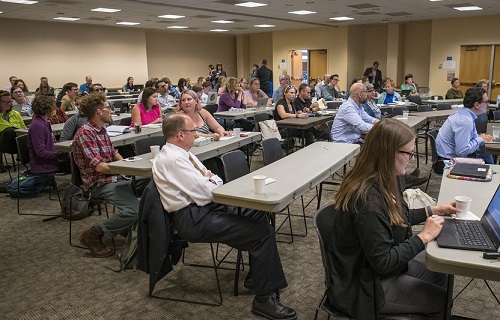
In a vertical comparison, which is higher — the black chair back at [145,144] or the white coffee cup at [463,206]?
the black chair back at [145,144]

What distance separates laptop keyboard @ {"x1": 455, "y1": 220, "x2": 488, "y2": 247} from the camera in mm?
1734

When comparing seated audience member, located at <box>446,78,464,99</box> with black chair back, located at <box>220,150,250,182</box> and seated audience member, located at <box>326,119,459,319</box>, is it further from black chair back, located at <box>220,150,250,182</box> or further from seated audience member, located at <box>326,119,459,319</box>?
seated audience member, located at <box>326,119,459,319</box>

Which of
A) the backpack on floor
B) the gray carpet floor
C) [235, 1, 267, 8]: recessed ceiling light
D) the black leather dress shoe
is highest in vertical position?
[235, 1, 267, 8]: recessed ceiling light

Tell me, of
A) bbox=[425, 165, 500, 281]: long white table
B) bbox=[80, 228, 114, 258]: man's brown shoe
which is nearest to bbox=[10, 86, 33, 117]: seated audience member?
bbox=[80, 228, 114, 258]: man's brown shoe

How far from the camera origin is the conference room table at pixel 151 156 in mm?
3227

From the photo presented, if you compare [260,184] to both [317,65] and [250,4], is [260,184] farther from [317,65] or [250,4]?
[317,65]

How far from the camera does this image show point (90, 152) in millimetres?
3379

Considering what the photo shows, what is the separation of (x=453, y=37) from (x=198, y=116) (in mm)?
11382

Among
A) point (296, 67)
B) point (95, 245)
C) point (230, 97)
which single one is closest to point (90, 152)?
point (95, 245)

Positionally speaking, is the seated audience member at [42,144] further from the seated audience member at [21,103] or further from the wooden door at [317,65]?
the wooden door at [317,65]

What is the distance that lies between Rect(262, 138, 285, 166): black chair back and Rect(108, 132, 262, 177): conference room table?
55 centimetres

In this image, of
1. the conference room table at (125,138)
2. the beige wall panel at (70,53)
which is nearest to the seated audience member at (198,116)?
the conference room table at (125,138)

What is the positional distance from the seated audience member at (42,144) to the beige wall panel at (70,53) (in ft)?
32.5

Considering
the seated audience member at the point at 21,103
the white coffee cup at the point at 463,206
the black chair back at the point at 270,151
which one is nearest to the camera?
the white coffee cup at the point at 463,206
